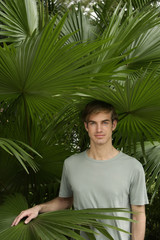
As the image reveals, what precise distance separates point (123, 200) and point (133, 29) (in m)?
0.81

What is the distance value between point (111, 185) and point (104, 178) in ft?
0.12

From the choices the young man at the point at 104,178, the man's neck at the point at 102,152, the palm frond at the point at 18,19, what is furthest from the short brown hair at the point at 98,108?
the palm frond at the point at 18,19

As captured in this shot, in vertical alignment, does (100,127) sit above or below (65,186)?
above

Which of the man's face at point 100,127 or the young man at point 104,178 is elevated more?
the man's face at point 100,127

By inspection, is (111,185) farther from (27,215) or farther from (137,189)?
(27,215)

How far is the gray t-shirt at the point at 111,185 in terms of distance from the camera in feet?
4.44

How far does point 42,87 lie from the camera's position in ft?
4.87

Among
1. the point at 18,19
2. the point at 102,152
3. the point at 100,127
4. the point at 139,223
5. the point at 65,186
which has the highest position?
the point at 18,19

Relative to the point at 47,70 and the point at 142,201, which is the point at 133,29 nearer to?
the point at 47,70

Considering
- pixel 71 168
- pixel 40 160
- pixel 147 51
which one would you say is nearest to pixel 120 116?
pixel 71 168

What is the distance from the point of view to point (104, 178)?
136 centimetres

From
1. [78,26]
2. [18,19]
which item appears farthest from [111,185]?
[78,26]

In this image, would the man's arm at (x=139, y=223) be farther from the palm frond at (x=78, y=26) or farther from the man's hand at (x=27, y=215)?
the palm frond at (x=78, y=26)

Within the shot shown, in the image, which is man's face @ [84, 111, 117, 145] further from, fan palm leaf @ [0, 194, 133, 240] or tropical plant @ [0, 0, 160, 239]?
fan palm leaf @ [0, 194, 133, 240]
